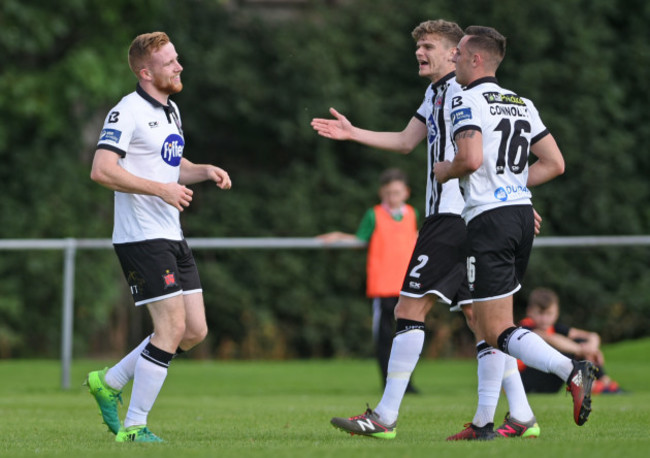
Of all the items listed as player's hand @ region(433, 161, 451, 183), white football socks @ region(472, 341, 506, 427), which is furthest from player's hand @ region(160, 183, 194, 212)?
white football socks @ region(472, 341, 506, 427)

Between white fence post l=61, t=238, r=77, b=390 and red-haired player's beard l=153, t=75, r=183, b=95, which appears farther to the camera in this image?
white fence post l=61, t=238, r=77, b=390

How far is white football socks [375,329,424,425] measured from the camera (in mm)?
6223

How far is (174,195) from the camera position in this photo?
20.1 ft

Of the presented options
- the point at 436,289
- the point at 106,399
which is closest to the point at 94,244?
the point at 106,399

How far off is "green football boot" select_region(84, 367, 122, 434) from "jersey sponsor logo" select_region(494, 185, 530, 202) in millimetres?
2511

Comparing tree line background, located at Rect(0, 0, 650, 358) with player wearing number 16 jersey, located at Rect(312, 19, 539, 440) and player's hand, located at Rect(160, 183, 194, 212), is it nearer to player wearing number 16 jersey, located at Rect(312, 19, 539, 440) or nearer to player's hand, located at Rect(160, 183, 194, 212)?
player wearing number 16 jersey, located at Rect(312, 19, 539, 440)

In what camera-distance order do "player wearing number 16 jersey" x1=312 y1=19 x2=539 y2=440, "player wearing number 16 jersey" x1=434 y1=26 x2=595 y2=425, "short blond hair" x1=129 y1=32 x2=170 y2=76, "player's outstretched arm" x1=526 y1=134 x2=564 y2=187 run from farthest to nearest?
"short blond hair" x1=129 y1=32 x2=170 y2=76 → "player's outstretched arm" x1=526 y1=134 x2=564 y2=187 → "player wearing number 16 jersey" x1=312 y1=19 x2=539 y2=440 → "player wearing number 16 jersey" x1=434 y1=26 x2=595 y2=425

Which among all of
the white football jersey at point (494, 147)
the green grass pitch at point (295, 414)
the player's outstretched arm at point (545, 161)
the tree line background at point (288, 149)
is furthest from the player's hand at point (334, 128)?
the tree line background at point (288, 149)

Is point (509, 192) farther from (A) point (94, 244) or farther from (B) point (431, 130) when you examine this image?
(A) point (94, 244)

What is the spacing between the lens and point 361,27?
64.6 feet

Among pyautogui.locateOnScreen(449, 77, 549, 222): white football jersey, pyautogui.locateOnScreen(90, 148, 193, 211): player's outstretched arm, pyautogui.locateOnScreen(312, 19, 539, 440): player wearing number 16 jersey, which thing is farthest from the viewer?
pyautogui.locateOnScreen(312, 19, 539, 440): player wearing number 16 jersey

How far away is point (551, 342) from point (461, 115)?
492cm

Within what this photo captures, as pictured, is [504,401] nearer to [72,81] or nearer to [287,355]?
[287,355]

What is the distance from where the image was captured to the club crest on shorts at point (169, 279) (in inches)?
247
